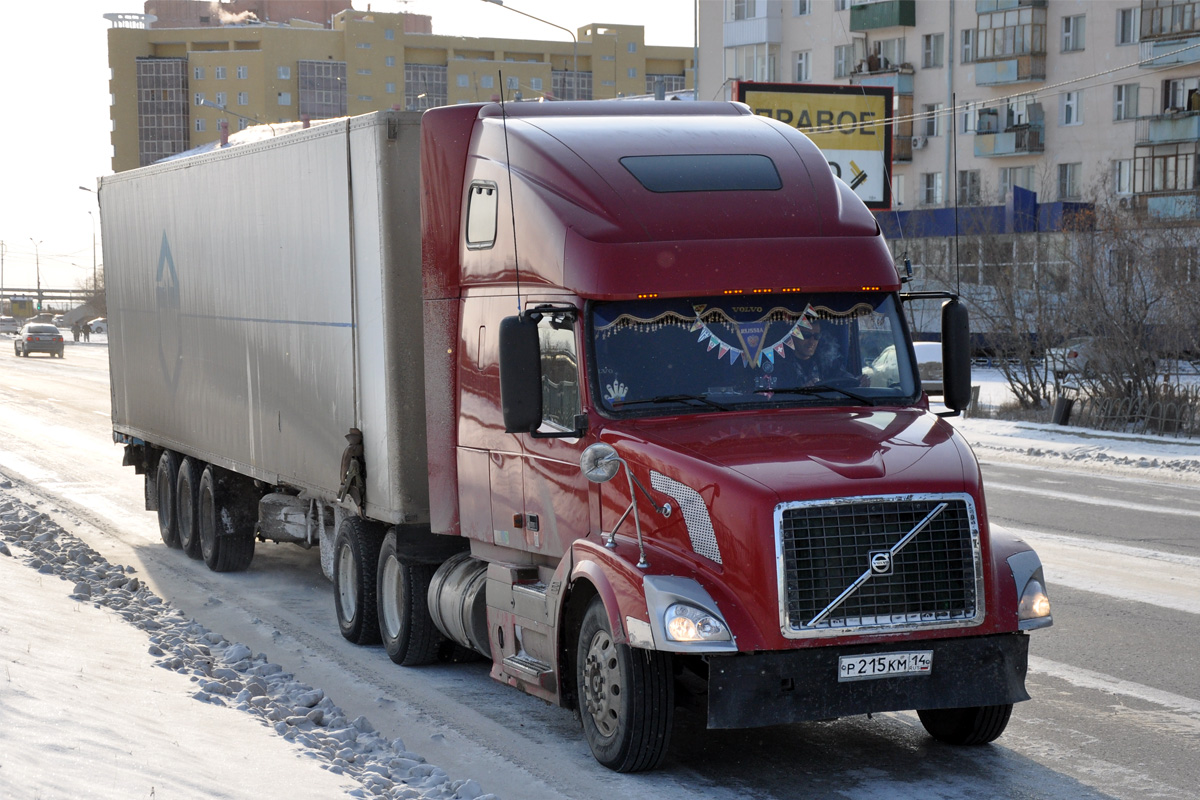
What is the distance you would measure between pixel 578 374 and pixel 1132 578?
6.63m

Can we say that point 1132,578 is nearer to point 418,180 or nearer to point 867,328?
point 867,328

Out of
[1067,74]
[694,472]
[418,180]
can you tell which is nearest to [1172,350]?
[418,180]

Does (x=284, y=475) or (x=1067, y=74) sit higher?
(x=1067, y=74)

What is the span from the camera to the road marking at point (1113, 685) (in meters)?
8.34

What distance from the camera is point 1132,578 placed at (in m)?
12.4

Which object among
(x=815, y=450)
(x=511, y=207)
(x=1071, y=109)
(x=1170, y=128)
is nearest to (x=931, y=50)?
(x=1071, y=109)

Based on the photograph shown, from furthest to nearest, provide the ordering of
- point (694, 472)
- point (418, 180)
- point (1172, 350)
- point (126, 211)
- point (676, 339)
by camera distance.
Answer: point (1172, 350) < point (126, 211) < point (418, 180) < point (676, 339) < point (694, 472)

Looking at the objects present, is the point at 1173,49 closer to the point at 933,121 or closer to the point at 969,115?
the point at 969,115

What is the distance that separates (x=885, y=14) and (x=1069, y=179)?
34.7 ft

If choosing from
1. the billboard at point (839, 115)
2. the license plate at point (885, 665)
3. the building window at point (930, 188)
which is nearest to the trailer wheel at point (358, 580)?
the license plate at point (885, 665)

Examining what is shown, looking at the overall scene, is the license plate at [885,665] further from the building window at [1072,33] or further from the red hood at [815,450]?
the building window at [1072,33]

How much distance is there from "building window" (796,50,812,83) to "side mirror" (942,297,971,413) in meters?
61.6

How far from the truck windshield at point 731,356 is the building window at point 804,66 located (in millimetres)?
62264

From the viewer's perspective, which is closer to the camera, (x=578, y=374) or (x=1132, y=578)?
(x=578, y=374)
